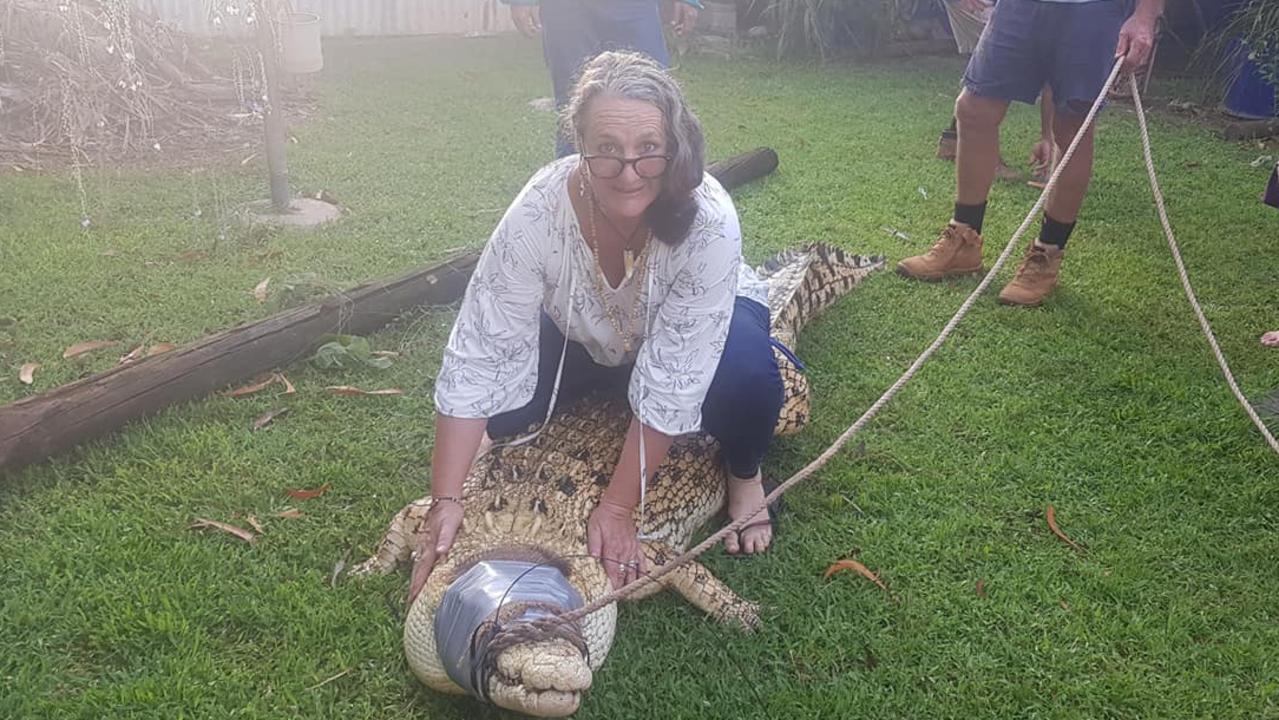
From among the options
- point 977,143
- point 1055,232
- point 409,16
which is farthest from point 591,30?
point 409,16

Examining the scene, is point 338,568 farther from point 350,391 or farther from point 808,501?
point 808,501

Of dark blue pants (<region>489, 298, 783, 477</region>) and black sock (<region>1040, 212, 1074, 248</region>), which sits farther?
black sock (<region>1040, 212, 1074, 248</region>)

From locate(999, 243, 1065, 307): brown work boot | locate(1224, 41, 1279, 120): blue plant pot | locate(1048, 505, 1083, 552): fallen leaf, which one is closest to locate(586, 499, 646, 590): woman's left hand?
locate(1048, 505, 1083, 552): fallen leaf

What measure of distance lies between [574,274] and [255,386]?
50.9 inches

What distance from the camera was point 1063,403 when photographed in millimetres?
3090

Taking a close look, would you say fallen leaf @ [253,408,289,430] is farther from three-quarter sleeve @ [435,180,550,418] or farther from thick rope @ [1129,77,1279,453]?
thick rope @ [1129,77,1279,453]

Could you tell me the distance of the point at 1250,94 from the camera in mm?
6215

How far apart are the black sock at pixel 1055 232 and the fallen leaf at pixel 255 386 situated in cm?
262

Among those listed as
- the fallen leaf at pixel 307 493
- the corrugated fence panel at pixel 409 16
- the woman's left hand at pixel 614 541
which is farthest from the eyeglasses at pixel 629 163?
the corrugated fence panel at pixel 409 16

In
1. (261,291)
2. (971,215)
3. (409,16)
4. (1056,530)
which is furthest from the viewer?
(409,16)

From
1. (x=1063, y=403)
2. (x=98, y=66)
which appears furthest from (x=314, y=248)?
(x=1063, y=403)

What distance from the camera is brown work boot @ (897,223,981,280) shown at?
3.94 meters

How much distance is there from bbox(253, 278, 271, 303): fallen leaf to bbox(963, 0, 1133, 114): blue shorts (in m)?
2.56

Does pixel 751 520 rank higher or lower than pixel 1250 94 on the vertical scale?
lower
